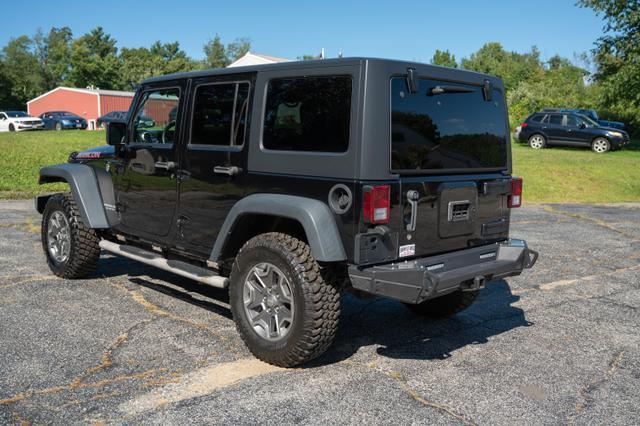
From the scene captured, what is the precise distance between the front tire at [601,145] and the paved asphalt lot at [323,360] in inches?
755

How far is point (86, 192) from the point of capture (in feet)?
20.2

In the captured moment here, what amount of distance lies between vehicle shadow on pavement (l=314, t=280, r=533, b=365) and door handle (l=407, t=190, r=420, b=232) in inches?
42.6

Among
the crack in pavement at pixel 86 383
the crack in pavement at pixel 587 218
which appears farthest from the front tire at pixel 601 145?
the crack in pavement at pixel 86 383

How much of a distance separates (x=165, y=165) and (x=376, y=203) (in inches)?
87.1

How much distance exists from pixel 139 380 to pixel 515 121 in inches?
1502

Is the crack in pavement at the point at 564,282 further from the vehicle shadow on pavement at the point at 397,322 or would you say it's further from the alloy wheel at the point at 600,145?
the alloy wheel at the point at 600,145

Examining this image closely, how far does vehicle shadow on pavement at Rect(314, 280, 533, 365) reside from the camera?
187 inches

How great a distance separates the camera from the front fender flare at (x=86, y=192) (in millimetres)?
6039

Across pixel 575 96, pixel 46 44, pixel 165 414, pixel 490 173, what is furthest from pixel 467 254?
pixel 46 44

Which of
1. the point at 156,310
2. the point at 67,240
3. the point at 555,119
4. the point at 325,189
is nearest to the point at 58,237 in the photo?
the point at 67,240

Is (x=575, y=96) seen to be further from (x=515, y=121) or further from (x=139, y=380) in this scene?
(x=139, y=380)

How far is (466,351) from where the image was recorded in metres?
4.76

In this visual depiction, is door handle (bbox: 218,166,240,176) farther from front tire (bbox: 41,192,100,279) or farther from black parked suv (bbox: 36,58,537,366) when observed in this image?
front tire (bbox: 41,192,100,279)

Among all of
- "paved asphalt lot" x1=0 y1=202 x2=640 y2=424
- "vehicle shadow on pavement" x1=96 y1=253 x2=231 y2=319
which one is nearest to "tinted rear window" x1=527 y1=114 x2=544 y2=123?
"paved asphalt lot" x1=0 y1=202 x2=640 y2=424
